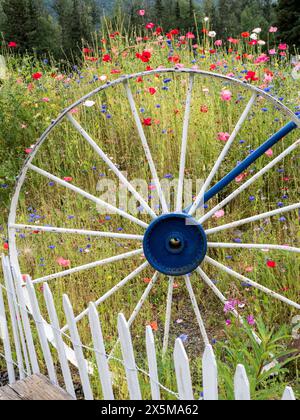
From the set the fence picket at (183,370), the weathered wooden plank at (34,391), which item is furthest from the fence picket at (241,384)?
the weathered wooden plank at (34,391)

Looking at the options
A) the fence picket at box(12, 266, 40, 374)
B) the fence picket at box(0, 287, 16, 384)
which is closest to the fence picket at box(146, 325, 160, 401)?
the fence picket at box(12, 266, 40, 374)

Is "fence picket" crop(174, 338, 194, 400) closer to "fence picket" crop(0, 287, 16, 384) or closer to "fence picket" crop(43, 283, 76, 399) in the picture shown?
"fence picket" crop(43, 283, 76, 399)

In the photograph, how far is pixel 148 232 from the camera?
8.91 ft

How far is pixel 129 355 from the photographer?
1899 millimetres

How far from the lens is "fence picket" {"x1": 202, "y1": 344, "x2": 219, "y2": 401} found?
156 centimetres

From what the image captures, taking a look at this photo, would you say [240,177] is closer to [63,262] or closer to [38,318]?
[63,262]

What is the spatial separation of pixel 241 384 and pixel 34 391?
1.06 metres

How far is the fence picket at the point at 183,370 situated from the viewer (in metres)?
1.63

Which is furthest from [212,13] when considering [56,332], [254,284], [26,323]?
[56,332]

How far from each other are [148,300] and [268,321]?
2.59 feet

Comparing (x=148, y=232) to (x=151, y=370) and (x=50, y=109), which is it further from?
(x=50, y=109)

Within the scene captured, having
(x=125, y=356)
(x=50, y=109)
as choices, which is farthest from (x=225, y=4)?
(x=125, y=356)

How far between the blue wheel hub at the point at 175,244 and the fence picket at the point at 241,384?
1.19 m
